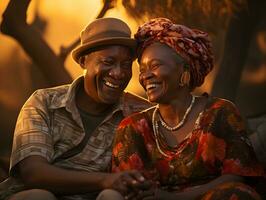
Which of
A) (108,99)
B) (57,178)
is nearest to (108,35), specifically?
(108,99)

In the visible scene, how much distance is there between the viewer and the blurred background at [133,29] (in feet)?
14.3

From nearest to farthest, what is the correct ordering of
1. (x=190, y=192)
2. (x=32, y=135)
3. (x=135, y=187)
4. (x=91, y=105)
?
1. (x=135, y=187)
2. (x=190, y=192)
3. (x=32, y=135)
4. (x=91, y=105)

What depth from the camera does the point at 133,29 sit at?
14.6 ft

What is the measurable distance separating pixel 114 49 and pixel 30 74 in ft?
4.13

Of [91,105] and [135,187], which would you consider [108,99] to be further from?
[135,187]

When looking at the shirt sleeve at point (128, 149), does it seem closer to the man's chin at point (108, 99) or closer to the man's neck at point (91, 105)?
the man's chin at point (108, 99)

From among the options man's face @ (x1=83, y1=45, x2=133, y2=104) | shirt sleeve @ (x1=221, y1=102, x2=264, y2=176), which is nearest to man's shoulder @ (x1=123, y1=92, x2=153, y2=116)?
man's face @ (x1=83, y1=45, x2=133, y2=104)

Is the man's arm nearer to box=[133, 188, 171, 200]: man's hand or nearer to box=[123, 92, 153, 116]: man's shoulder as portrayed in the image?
box=[133, 188, 171, 200]: man's hand

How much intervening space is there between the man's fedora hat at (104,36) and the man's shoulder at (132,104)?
34cm

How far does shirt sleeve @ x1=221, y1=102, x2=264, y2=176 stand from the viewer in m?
2.81

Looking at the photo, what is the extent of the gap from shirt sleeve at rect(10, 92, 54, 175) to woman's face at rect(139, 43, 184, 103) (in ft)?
1.98

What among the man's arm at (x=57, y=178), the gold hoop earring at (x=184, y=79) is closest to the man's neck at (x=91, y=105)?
the man's arm at (x=57, y=178)

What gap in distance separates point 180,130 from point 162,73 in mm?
297

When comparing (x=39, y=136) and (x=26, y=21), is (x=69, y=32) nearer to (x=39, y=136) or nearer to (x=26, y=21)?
(x=26, y=21)
